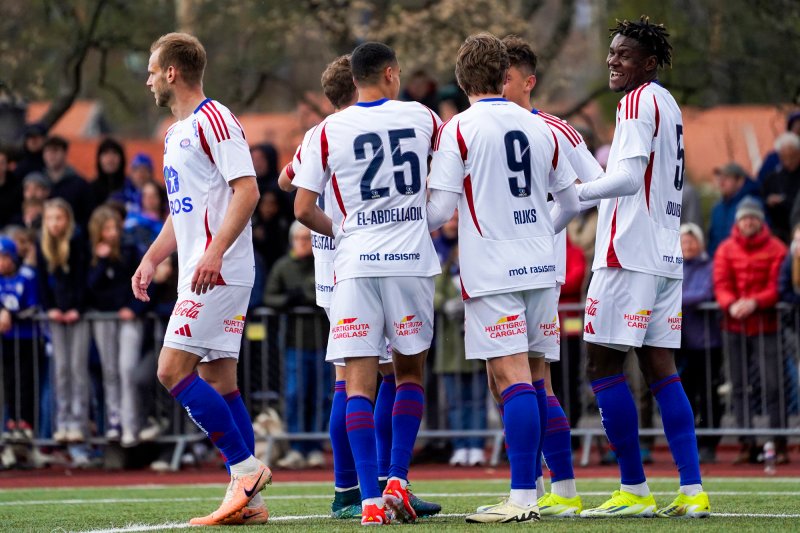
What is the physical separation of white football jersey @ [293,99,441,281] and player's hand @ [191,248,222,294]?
23.7 inches

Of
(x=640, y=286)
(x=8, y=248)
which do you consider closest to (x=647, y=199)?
(x=640, y=286)

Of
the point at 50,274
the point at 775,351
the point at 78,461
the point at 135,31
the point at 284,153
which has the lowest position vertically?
the point at 78,461

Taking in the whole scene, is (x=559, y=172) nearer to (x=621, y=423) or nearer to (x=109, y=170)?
(x=621, y=423)

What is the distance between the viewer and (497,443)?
13.6 m

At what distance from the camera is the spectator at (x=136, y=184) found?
51.4 ft

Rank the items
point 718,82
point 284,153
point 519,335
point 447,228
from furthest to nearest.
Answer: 1. point 284,153
2. point 718,82
3. point 447,228
4. point 519,335

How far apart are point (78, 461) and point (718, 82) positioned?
10.8m

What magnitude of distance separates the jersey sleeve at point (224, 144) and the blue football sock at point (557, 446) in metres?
2.22

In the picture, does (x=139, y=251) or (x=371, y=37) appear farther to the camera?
(x=371, y=37)

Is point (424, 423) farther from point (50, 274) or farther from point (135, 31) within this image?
point (135, 31)

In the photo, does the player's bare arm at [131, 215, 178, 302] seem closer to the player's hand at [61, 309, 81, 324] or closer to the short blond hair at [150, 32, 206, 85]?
the short blond hair at [150, 32, 206, 85]

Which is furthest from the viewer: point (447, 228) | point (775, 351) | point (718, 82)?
point (718, 82)

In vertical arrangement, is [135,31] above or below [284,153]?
above

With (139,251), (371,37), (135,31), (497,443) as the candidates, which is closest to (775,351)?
(497,443)
